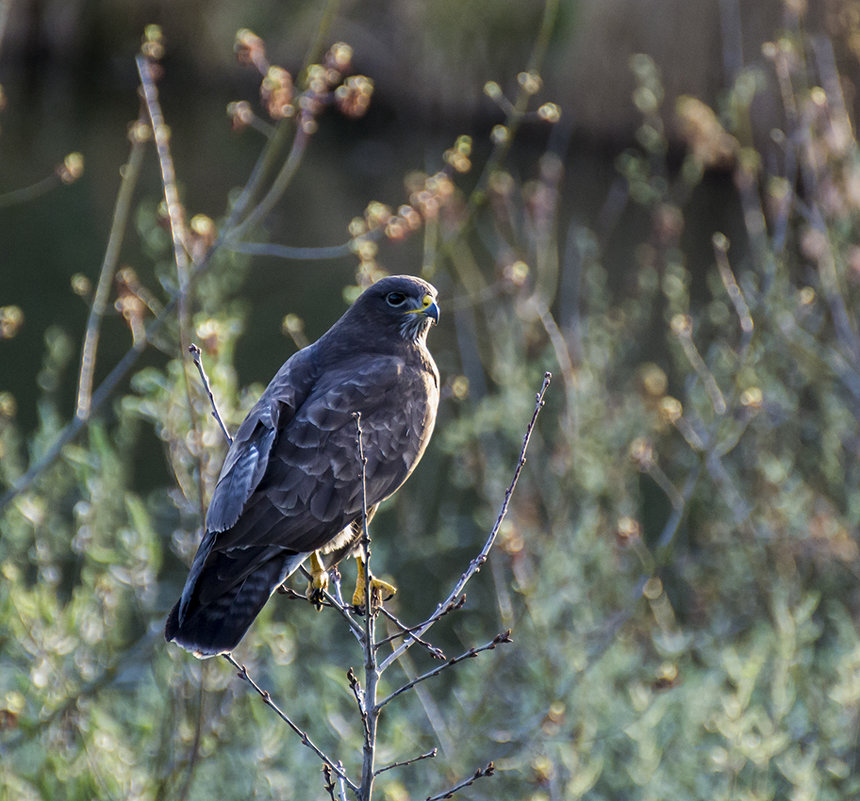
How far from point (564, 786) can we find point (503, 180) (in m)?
2.75

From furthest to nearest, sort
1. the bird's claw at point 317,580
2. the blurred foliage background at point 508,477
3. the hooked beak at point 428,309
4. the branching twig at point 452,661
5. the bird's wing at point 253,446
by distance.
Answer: the blurred foliage background at point 508,477 → the hooked beak at point 428,309 → the bird's claw at point 317,580 → the bird's wing at point 253,446 → the branching twig at point 452,661

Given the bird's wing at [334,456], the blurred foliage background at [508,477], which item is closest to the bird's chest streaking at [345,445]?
the bird's wing at [334,456]

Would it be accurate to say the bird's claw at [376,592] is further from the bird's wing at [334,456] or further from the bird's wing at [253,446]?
the bird's wing at [253,446]

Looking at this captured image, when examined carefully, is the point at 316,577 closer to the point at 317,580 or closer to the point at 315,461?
the point at 317,580

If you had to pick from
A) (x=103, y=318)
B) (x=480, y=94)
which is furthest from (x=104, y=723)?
(x=480, y=94)

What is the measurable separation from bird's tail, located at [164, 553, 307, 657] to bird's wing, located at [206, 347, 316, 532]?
14 cm

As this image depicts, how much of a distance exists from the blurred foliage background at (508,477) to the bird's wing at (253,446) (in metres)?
0.22

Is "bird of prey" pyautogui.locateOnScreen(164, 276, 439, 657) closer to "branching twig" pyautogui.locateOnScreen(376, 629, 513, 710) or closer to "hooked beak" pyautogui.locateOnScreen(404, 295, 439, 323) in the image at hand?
"hooked beak" pyautogui.locateOnScreen(404, 295, 439, 323)

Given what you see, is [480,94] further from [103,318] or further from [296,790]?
[296,790]

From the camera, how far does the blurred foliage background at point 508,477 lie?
366 cm

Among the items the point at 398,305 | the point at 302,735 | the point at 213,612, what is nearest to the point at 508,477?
the point at 398,305

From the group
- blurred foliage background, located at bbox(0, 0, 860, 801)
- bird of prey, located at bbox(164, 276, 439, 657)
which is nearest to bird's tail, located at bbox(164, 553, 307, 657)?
bird of prey, located at bbox(164, 276, 439, 657)

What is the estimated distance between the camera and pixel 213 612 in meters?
2.63

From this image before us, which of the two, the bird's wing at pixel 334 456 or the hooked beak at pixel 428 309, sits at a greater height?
the hooked beak at pixel 428 309
